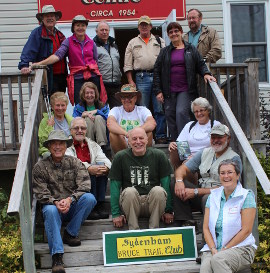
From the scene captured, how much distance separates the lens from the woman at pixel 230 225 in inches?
215

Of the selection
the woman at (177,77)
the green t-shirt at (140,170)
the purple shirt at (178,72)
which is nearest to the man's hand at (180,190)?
the green t-shirt at (140,170)

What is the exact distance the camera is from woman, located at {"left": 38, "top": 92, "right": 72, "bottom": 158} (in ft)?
23.0

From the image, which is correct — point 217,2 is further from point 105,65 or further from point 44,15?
point 44,15

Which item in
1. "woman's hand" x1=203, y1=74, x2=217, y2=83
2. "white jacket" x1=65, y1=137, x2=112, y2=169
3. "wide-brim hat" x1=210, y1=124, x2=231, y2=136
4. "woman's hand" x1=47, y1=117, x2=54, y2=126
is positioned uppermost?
"woman's hand" x1=203, y1=74, x2=217, y2=83

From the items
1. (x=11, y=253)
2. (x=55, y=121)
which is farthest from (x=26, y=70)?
(x=11, y=253)

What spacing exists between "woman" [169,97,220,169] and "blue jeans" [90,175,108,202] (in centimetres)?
84

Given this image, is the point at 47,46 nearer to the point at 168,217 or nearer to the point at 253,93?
the point at 253,93

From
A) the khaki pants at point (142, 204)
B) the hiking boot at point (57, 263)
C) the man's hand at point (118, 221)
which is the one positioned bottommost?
the hiking boot at point (57, 263)

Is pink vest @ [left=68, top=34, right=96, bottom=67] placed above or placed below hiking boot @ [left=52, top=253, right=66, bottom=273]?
above

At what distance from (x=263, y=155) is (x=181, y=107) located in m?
1.19

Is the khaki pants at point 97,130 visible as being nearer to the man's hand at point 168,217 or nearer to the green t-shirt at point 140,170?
the green t-shirt at point 140,170

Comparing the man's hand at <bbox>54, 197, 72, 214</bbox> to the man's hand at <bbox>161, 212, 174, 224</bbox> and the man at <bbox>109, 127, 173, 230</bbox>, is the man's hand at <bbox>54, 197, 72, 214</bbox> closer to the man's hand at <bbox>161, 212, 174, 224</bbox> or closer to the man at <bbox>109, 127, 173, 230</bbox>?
the man at <bbox>109, 127, 173, 230</bbox>

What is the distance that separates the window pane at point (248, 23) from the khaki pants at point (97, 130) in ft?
Result: 16.0

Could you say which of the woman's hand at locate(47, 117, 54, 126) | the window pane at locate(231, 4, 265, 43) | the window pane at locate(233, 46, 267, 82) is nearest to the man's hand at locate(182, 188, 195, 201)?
the woman's hand at locate(47, 117, 54, 126)
